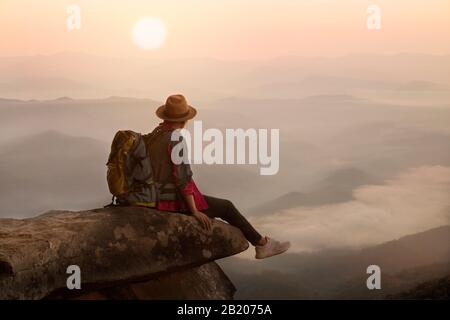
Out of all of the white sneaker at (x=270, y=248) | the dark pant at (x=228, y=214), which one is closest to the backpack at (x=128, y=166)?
the dark pant at (x=228, y=214)

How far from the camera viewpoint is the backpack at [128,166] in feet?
19.4

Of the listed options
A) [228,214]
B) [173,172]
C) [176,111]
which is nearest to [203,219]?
[228,214]

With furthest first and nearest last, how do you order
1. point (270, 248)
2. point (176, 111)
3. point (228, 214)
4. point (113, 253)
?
point (270, 248) → point (228, 214) → point (176, 111) → point (113, 253)

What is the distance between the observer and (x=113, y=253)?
18.8ft

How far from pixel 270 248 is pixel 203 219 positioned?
29.7 inches

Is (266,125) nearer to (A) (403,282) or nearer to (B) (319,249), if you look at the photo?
(B) (319,249)

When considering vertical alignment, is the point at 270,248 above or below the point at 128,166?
below

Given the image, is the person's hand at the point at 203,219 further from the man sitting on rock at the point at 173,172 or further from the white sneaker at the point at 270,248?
the white sneaker at the point at 270,248

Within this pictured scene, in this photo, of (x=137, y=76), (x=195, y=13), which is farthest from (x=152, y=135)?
(x=195, y=13)

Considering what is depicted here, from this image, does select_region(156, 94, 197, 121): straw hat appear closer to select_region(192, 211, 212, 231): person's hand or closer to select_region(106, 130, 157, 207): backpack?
select_region(106, 130, 157, 207): backpack

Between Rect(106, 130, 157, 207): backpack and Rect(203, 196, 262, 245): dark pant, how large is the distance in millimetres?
583

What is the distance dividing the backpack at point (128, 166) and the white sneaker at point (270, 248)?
1.18 m

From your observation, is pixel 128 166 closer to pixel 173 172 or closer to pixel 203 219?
pixel 173 172

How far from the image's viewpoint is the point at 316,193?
7.19 meters
